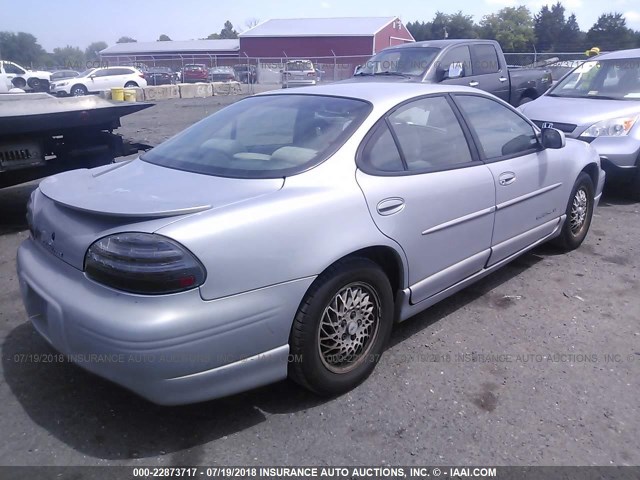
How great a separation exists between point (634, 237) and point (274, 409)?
4440 millimetres

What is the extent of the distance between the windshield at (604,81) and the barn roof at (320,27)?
161 feet

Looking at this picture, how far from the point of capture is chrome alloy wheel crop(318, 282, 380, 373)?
111 inches

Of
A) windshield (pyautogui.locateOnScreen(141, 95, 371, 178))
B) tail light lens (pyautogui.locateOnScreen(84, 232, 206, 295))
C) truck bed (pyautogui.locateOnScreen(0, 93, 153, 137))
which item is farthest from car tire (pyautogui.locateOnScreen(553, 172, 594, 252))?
truck bed (pyautogui.locateOnScreen(0, 93, 153, 137))

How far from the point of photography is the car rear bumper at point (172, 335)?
2277mm

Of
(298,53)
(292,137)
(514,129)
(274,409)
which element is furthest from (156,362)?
(298,53)

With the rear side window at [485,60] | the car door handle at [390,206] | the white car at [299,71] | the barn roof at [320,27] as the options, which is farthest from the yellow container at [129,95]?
the barn roof at [320,27]

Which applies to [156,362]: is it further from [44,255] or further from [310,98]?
[310,98]

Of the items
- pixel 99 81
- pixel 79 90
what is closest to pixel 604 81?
pixel 79 90

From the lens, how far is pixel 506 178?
3.85 meters

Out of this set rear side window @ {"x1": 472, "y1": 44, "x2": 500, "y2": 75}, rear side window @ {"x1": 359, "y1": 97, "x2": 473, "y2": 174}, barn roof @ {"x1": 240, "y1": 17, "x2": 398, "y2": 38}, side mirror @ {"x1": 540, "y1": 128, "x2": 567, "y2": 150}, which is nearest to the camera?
rear side window @ {"x1": 359, "y1": 97, "x2": 473, "y2": 174}

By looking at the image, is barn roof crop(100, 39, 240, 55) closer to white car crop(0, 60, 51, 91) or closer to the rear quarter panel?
white car crop(0, 60, 51, 91)

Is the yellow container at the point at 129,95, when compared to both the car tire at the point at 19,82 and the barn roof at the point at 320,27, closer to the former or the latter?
the car tire at the point at 19,82

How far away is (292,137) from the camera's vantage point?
322cm

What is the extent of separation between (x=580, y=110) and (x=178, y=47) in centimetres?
6725
